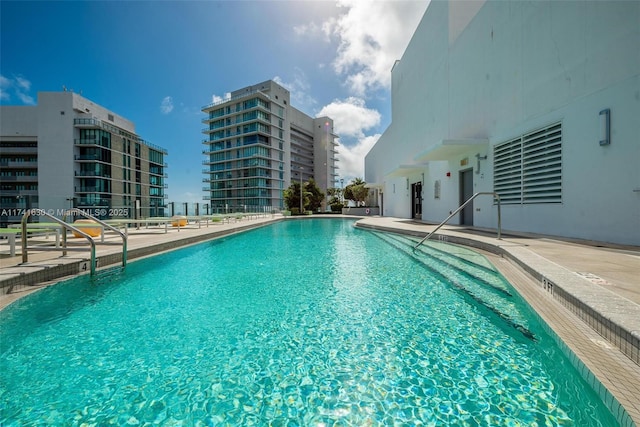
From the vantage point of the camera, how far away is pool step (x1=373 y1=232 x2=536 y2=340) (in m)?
2.96

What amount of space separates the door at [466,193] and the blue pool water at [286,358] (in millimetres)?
7702

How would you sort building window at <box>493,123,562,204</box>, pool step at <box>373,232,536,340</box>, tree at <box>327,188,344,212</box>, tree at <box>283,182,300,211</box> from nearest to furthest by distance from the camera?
pool step at <box>373,232,536,340</box>
building window at <box>493,123,562,204</box>
tree at <box>283,182,300,211</box>
tree at <box>327,188,344,212</box>

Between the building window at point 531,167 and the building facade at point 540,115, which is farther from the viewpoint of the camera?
the building window at point 531,167

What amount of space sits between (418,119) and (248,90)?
4577 centimetres

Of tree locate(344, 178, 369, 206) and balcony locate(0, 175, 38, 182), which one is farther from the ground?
balcony locate(0, 175, 38, 182)

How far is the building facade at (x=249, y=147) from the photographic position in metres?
48.7

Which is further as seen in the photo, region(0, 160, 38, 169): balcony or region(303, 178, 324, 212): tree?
region(0, 160, 38, 169): balcony

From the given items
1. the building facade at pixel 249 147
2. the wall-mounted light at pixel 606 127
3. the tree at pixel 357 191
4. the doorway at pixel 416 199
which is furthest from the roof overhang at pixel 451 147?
the building facade at pixel 249 147

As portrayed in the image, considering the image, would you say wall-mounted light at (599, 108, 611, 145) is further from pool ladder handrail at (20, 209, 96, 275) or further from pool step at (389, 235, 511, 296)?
pool ladder handrail at (20, 209, 96, 275)

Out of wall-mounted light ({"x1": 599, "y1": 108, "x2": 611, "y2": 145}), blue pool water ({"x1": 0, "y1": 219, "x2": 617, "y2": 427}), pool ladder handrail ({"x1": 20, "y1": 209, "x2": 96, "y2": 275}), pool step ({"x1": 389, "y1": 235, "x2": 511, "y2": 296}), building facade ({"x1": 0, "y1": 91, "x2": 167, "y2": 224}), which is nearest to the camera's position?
blue pool water ({"x1": 0, "y1": 219, "x2": 617, "y2": 427})

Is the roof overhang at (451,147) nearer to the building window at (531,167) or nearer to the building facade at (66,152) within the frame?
the building window at (531,167)

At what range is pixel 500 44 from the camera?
9.03 metres

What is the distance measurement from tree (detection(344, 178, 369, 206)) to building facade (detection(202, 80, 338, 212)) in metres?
12.9

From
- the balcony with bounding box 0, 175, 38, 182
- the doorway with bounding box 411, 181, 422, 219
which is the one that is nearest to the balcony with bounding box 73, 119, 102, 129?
the balcony with bounding box 0, 175, 38, 182
